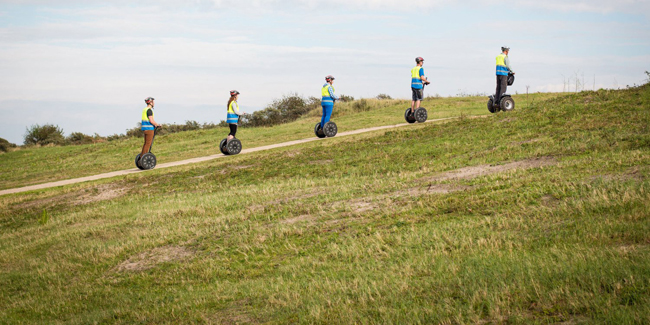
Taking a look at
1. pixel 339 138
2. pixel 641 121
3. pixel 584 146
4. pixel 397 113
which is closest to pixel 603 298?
pixel 584 146

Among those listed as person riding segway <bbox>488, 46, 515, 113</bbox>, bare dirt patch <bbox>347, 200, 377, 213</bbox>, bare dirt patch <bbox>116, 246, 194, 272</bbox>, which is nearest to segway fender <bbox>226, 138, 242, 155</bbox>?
person riding segway <bbox>488, 46, 515, 113</bbox>

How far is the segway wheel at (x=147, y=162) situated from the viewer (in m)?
23.3

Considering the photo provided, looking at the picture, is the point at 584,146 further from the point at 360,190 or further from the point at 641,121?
the point at 360,190

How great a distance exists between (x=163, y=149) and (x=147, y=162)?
8.33 metres

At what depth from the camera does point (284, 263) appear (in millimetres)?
8555

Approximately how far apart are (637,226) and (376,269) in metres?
3.32

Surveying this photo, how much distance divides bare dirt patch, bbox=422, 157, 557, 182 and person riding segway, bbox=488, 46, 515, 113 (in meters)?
10.8

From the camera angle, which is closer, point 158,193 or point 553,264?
point 553,264

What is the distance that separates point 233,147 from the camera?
24750 millimetres

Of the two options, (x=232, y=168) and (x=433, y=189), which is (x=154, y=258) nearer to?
(x=433, y=189)

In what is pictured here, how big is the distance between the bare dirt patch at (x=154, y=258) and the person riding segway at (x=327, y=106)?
46.3 feet

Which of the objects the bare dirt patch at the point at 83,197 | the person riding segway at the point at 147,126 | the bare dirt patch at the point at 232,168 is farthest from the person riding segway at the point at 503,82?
the bare dirt patch at the point at 83,197

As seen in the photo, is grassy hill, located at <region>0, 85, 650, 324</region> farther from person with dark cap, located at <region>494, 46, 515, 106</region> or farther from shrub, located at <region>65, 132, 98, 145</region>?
shrub, located at <region>65, 132, 98, 145</region>

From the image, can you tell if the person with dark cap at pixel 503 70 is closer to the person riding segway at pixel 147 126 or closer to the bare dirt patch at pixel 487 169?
the bare dirt patch at pixel 487 169
